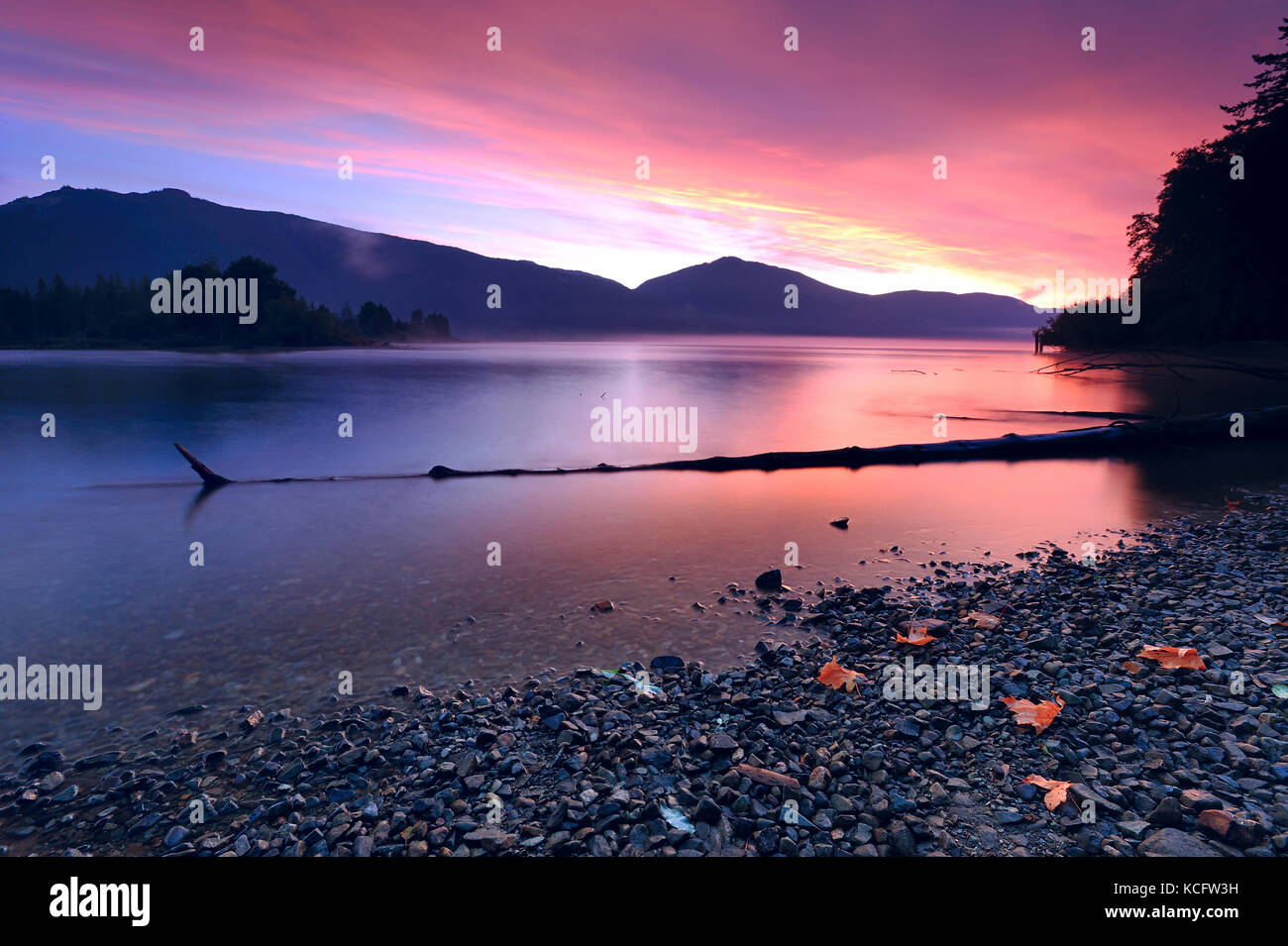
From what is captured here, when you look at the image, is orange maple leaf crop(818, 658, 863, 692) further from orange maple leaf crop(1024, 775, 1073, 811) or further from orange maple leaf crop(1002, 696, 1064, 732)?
orange maple leaf crop(1024, 775, 1073, 811)

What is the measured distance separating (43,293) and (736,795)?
8445 inches

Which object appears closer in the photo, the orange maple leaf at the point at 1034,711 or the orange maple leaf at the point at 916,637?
the orange maple leaf at the point at 1034,711

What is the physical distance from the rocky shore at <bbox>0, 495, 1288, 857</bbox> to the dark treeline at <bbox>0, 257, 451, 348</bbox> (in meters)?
163

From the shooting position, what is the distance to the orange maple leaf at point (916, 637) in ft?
26.9

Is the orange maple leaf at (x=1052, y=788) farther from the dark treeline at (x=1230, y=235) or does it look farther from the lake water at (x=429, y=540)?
the dark treeline at (x=1230, y=235)

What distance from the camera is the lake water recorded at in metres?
8.84

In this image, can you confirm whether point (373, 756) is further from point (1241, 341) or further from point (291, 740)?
point (1241, 341)

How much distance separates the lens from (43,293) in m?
153

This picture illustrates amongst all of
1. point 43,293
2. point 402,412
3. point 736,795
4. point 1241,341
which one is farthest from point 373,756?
point 43,293

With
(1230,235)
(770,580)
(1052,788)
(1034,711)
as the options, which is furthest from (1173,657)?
(1230,235)

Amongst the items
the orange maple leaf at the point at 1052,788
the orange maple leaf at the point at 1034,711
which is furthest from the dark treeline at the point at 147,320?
the orange maple leaf at the point at 1052,788

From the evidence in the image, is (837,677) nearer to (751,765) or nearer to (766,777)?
(751,765)

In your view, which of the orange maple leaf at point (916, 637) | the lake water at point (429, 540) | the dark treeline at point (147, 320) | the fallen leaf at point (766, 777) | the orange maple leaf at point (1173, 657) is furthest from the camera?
the dark treeline at point (147, 320)

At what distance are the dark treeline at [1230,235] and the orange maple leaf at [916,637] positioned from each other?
45.3 meters
